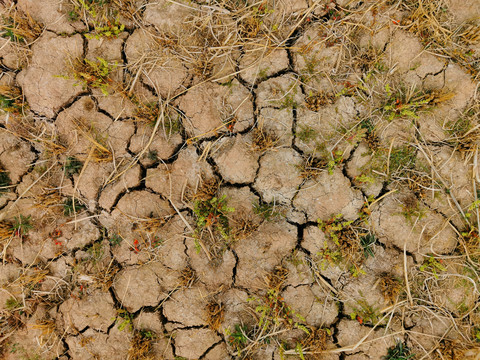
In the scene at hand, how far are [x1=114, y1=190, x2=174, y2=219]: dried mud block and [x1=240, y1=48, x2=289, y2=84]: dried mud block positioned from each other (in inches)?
52.1

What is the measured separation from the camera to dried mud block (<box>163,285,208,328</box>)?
2492 mm

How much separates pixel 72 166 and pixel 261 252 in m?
1.82

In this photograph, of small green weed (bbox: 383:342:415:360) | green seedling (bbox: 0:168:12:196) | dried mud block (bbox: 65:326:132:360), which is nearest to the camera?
small green weed (bbox: 383:342:415:360)

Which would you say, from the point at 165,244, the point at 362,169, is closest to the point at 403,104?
the point at 362,169

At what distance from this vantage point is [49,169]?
2605mm

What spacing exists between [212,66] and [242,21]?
1.52ft

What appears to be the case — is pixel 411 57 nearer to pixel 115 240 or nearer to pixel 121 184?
pixel 121 184

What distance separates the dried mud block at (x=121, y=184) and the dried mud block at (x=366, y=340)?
7.14 ft

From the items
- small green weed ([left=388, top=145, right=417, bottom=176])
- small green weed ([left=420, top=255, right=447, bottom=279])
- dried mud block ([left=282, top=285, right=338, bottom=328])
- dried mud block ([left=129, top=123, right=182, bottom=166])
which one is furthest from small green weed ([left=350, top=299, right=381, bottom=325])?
dried mud block ([left=129, top=123, right=182, bottom=166])

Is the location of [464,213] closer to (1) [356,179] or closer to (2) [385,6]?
(1) [356,179]

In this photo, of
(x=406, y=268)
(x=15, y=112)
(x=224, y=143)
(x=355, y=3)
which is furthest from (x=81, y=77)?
(x=406, y=268)

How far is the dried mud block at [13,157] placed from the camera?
2625 mm

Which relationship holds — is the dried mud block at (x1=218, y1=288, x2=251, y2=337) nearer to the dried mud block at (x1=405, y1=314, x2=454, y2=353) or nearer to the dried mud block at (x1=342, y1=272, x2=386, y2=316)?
the dried mud block at (x1=342, y1=272, x2=386, y2=316)

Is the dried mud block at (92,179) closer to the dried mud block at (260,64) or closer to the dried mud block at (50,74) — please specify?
the dried mud block at (50,74)
